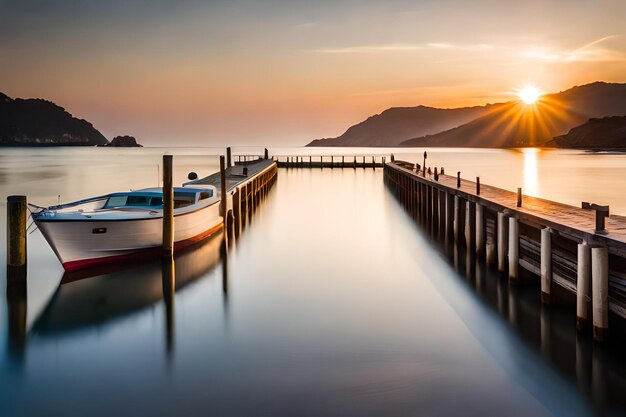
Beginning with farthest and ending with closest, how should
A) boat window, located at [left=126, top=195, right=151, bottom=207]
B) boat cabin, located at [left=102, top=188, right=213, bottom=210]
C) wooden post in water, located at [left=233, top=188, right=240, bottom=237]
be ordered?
wooden post in water, located at [left=233, top=188, right=240, bottom=237], boat window, located at [left=126, top=195, right=151, bottom=207], boat cabin, located at [left=102, top=188, right=213, bottom=210]

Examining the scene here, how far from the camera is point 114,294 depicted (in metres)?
15.5

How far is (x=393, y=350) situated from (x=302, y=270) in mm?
8502

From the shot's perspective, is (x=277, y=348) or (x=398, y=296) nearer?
(x=277, y=348)

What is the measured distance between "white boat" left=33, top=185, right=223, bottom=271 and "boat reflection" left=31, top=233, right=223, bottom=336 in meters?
0.55

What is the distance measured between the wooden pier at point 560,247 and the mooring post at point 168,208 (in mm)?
9616

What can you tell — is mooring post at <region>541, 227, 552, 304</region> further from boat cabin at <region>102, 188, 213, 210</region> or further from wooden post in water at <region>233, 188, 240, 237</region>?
wooden post in water at <region>233, 188, 240, 237</region>

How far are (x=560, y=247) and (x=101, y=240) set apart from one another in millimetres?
12457

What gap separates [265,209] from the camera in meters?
37.4

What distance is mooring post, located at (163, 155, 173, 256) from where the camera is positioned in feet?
59.4

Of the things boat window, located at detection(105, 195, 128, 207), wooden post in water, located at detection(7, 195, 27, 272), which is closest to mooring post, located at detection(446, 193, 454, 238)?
boat window, located at detection(105, 195, 128, 207)

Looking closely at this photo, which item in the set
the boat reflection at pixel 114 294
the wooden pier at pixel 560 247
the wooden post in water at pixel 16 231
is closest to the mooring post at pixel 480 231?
the wooden pier at pixel 560 247

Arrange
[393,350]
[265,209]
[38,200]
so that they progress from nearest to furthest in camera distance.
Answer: [393,350] → [265,209] → [38,200]

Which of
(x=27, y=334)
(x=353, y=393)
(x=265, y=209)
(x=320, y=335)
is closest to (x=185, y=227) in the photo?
(x=27, y=334)

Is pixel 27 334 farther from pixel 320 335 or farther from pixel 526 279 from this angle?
pixel 526 279
